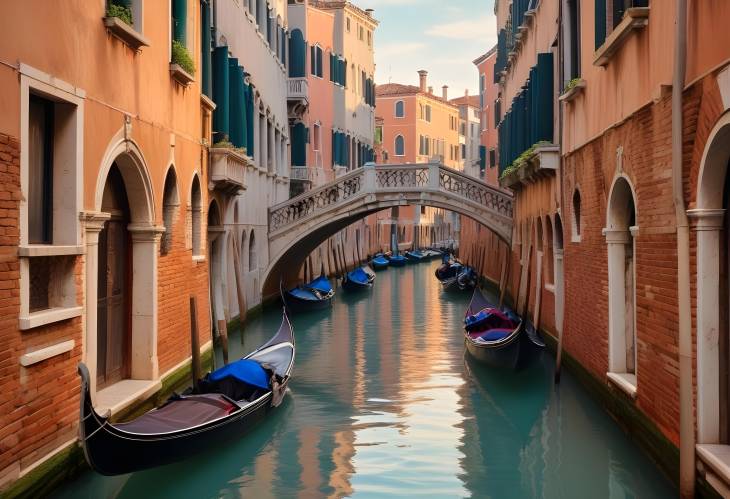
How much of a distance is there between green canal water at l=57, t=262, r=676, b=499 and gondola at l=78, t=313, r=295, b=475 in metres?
0.19

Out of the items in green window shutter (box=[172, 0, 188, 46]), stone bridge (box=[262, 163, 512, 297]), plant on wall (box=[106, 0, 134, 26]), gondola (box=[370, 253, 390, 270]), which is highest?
green window shutter (box=[172, 0, 188, 46])

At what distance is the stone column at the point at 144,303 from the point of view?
6.30 metres

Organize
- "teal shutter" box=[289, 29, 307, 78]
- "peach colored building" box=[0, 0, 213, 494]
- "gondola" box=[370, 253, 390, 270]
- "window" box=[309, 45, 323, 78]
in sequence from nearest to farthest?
"peach colored building" box=[0, 0, 213, 494], "teal shutter" box=[289, 29, 307, 78], "window" box=[309, 45, 323, 78], "gondola" box=[370, 253, 390, 270]

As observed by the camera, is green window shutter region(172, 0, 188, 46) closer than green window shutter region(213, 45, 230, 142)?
Yes

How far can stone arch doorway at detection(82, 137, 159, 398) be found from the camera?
19.3ft

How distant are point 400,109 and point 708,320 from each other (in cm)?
3534

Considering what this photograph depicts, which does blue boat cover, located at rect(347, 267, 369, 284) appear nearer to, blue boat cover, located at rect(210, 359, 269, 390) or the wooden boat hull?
the wooden boat hull

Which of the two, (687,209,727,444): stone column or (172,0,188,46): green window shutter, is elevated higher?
(172,0,188,46): green window shutter

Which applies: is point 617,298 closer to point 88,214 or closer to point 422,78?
point 88,214

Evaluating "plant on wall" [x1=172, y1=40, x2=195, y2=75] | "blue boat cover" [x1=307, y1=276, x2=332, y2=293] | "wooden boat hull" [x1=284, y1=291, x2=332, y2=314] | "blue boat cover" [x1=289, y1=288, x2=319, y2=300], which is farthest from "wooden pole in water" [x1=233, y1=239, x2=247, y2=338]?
"blue boat cover" [x1=307, y1=276, x2=332, y2=293]

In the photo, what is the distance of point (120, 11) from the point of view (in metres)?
5.50

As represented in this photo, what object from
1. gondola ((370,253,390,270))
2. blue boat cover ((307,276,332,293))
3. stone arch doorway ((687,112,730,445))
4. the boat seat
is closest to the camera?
stone arch doorway ((687,112,730,445))

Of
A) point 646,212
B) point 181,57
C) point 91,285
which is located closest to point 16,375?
point 91,285

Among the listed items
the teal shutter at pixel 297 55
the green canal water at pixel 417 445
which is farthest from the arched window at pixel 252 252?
the teal shutter at pixel 297 55
